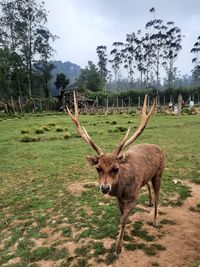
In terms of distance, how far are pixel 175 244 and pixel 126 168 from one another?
1632 mm

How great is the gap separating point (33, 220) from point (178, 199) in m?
3.53

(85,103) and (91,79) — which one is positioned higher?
(91,79)

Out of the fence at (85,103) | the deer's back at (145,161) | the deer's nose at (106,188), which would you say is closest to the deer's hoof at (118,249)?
the deer's nose at (106,188)

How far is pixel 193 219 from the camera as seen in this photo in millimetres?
7930

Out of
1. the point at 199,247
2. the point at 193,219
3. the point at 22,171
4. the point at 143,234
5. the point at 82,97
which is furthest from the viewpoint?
the point at 82,97

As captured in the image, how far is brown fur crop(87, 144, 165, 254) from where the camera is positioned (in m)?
6.10

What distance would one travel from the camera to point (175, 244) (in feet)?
22.2

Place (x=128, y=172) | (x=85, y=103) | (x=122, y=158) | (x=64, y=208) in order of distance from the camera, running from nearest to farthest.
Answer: (x=122, y=158), (x=128, y=172), (x=64, y=208), (x=85, y=103)

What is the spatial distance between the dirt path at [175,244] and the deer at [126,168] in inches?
12.9

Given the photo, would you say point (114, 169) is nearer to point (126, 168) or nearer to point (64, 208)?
point (126, 168)

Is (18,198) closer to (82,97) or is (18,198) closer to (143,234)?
(143,234)

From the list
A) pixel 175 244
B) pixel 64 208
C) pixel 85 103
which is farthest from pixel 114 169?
pixel 85 103

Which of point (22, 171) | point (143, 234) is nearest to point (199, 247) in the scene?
point (143, 234)

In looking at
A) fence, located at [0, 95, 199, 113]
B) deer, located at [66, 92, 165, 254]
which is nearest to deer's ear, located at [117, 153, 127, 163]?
deer, located at [66, 92, 165, 254]
